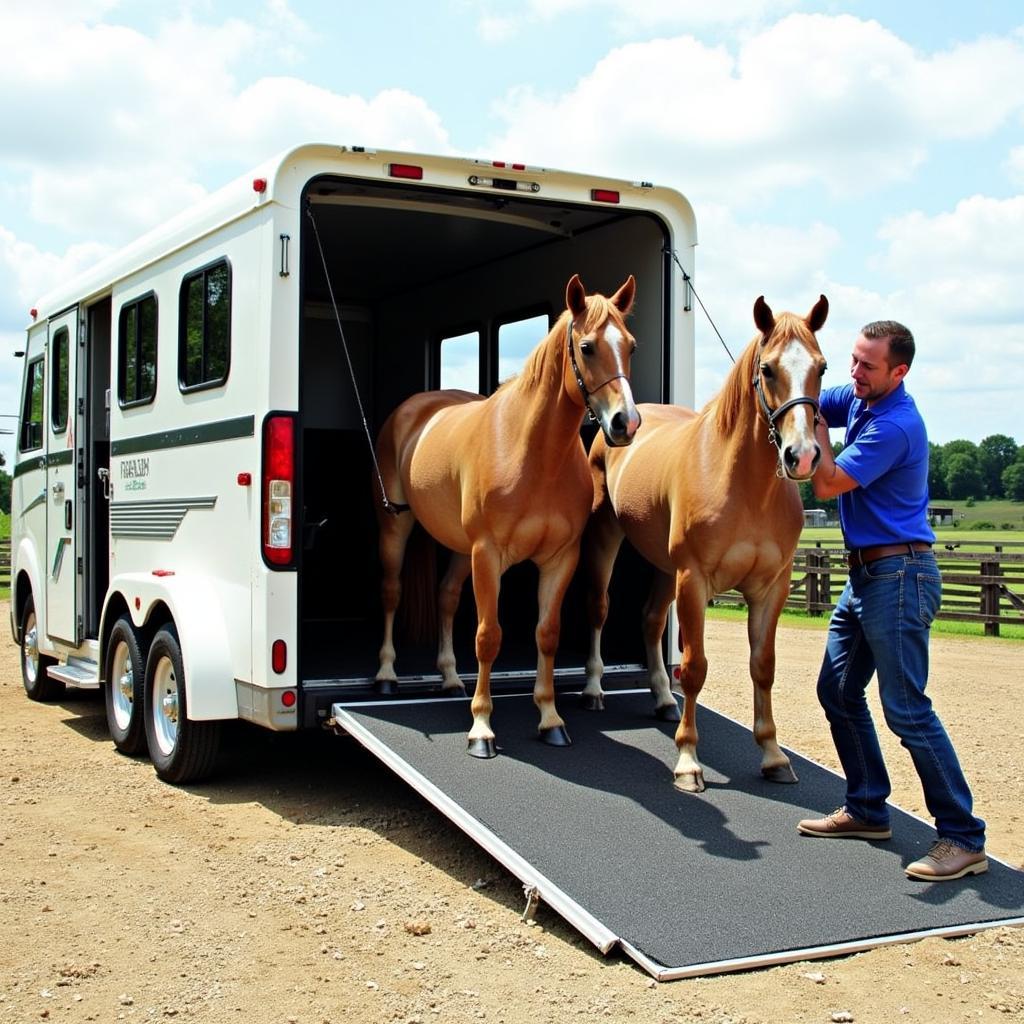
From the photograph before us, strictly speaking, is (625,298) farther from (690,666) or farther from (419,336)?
(419,336)

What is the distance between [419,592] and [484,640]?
2108mm

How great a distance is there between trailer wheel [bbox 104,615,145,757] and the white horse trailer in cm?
2

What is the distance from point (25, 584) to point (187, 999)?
21.4ft

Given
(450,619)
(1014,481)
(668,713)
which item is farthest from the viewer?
(1014,481)

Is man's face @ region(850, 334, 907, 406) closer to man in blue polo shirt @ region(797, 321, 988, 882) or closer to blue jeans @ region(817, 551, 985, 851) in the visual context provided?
man in blue polo shirt @ region(797, 321, 988, 882)

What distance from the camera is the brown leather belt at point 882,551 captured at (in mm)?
4461

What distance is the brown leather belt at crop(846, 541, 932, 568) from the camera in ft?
14.6

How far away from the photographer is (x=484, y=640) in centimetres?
548

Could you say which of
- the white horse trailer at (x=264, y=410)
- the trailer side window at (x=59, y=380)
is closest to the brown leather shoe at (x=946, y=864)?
the white horse trailer at (x=264, y=410)

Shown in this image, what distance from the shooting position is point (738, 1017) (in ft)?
11.1

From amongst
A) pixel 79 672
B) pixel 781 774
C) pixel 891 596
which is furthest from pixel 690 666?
pixel 79 672

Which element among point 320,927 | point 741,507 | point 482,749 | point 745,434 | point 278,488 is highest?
point 745,434

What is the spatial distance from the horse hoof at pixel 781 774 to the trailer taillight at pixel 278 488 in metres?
2.39

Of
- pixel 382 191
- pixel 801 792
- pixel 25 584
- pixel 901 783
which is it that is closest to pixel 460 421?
pixel 382 191
